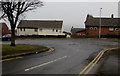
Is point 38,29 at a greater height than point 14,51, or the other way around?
point 38,29

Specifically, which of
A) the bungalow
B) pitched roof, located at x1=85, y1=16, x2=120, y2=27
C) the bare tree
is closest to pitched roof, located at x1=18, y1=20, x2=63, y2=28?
the bungalow

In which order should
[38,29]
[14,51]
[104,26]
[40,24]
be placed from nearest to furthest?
1. [14,51]
2. [104,26]
3. [38,29]
4. [40,24]

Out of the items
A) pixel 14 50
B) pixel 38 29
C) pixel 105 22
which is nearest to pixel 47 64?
pixel 14 50

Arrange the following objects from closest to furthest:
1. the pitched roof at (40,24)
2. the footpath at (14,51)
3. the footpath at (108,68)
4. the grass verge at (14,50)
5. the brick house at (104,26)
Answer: the footpath at (108,68)
the footpath at (14,51)
the grass verge at (14,50)
the brick house at (104,26)
the pitched roof at (40,24)

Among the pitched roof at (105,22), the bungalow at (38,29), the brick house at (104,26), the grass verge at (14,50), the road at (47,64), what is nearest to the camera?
the road at (47,64)

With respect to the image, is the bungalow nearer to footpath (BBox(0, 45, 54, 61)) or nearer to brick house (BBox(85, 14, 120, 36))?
brick house (BBox(85, 14, 120, 36))

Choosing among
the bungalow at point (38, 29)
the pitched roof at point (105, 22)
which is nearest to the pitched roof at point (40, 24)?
the bungalow at point (38, 29)

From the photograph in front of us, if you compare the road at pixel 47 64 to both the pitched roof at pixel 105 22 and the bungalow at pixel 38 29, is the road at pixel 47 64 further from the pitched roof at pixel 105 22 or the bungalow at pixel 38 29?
the bungalow at pixel 38 29

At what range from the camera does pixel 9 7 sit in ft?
68.5

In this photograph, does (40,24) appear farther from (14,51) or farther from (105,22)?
(14,51)

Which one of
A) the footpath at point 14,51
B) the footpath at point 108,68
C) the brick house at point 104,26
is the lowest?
the footpath at point 108,68

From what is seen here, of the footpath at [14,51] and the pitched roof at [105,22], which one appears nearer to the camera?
the footpath at [14,51]

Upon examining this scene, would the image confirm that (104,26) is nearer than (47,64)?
No

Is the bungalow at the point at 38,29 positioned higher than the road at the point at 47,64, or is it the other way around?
the bungalow at the point at 38,29
